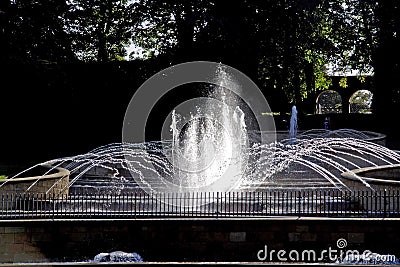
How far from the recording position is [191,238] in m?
11.6

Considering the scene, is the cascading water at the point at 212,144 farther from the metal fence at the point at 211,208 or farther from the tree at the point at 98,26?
the tree at the point at 98,26

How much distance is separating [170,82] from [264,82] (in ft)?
19.6

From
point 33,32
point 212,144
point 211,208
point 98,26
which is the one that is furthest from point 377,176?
point 98,26

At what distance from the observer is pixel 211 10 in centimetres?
3541

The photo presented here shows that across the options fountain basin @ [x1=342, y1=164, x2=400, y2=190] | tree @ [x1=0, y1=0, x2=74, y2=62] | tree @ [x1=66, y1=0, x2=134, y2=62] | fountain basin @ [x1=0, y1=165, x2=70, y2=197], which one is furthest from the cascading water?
tree @ [x1=66, y1=0, x2=134, y2=62]

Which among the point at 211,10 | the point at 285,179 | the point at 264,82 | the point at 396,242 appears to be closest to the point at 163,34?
the point at 211,10

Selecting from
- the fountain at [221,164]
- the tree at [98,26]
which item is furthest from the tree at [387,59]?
the tree at [98,26]

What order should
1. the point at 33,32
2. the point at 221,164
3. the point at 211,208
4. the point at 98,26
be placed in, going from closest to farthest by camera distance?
the point at 211,208 < the point at 221,164 < the point at 33,32 < the point at 98,26

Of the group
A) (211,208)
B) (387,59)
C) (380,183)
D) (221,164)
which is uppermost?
(387,59)

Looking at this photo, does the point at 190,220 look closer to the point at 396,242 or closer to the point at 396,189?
the point at 396,242

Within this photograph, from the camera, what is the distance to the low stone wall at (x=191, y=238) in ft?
37.8

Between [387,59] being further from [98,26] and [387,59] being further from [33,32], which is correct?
[33,32]

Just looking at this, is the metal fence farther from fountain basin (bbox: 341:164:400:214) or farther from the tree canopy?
the tree canopy

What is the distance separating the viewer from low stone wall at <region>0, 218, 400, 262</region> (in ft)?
37.8
